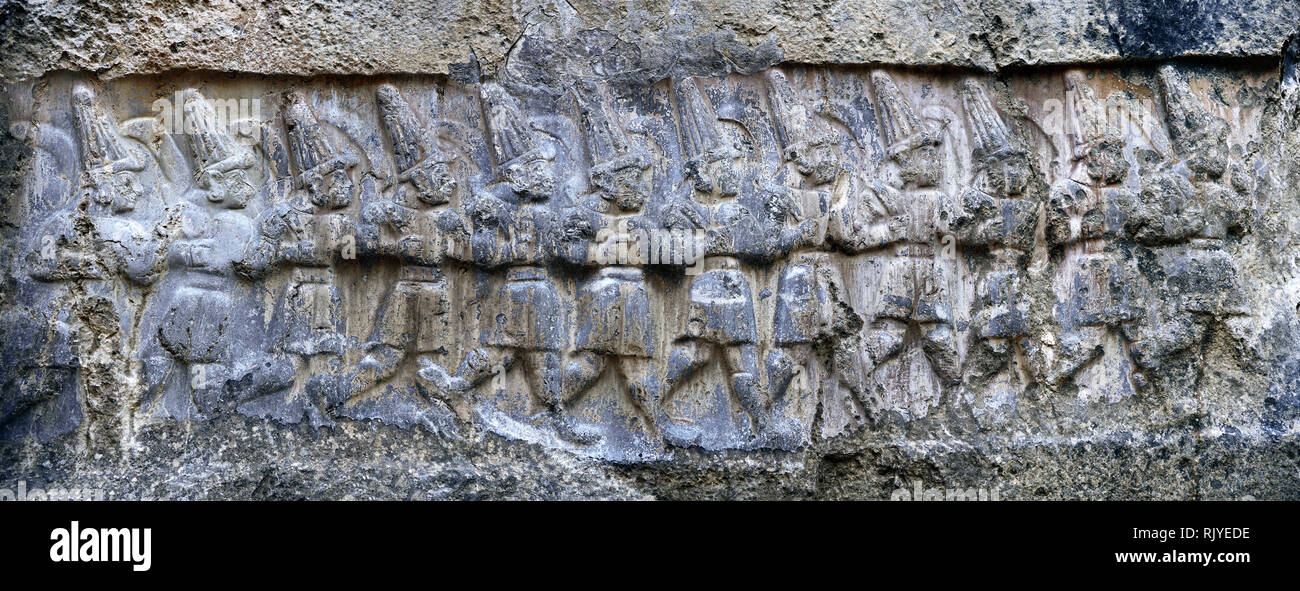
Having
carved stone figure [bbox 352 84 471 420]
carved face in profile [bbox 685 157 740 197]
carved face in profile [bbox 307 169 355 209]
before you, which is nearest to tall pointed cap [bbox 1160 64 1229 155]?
carved face in profile [bbox 685 157 740 197]

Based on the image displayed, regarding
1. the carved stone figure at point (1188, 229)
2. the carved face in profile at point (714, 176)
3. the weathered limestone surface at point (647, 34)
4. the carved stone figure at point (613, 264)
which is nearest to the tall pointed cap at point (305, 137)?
the weathered limestone surface at point (647, 34)

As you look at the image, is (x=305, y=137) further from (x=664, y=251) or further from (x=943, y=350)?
(x=943, y=350)

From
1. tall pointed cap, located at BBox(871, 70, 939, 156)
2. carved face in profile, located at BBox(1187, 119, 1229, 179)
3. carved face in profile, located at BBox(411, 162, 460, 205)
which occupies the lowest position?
carved face in profile, located at BBox(411, 162, 460, 205)

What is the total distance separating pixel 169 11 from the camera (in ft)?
12.4

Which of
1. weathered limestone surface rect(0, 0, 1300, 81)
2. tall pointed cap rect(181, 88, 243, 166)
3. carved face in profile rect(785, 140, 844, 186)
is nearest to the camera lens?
weathered limestone surface rect(0, 0, 1300, 81)

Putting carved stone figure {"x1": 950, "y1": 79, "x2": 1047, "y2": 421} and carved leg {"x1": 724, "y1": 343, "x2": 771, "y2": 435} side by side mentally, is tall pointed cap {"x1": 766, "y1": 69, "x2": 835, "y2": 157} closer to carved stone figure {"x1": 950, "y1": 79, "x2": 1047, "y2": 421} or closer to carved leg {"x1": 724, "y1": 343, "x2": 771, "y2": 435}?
carved stone figure {"x1": 950, "y1": 79, "x2": 1047, "y2": 421}

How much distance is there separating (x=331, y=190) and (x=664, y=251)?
4.09 feet

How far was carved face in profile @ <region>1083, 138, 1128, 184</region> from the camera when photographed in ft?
13.3

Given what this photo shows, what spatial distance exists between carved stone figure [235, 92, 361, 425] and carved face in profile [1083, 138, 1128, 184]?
110 inches

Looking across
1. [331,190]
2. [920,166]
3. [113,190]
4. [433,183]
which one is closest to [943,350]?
[920,166]

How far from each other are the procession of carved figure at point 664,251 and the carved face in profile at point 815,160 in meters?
0.01

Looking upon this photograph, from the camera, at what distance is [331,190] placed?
3.94 m

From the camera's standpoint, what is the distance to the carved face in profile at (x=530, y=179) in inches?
155
